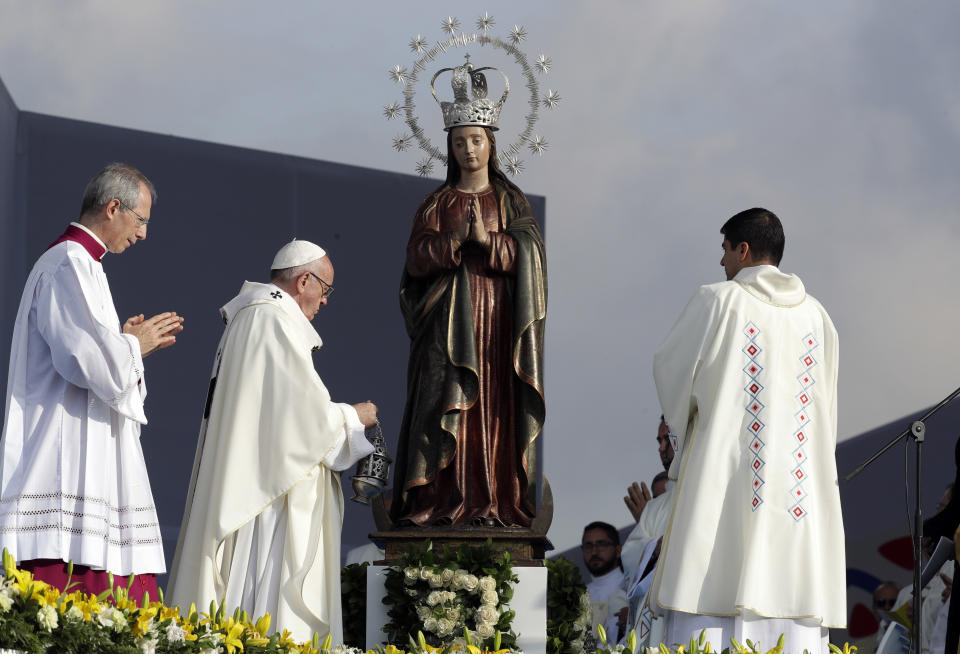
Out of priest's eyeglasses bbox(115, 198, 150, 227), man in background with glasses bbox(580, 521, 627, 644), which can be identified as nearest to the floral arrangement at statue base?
priest's eyeglasses bbox(115, 198, 150, 227)

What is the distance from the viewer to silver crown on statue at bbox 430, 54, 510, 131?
690 centimetres

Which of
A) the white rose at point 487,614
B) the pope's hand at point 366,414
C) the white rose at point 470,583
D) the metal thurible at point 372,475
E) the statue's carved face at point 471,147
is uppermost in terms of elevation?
the statue's carved face at point 471,147

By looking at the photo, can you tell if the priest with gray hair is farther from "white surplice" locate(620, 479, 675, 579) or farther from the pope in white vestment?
"white surplice" locate(620, 479, 675, 579)

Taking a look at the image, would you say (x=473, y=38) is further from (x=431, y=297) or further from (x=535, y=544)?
(x=535, y=544)

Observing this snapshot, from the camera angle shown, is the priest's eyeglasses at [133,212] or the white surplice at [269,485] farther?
the white surplice at [269,485]

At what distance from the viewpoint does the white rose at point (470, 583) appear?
6.24 m

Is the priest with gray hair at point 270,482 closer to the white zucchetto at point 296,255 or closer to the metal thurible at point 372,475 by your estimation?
the metal thurible at point 372,475

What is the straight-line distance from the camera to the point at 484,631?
6.23 meters

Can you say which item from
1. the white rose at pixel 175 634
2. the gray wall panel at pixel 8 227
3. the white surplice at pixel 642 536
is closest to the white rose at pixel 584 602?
the white surplice at pixel 642 536

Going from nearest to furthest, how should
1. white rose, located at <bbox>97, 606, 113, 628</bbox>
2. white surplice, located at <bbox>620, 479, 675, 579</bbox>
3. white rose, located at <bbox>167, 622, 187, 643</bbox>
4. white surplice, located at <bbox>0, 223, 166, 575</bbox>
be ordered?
white rose, located at <bbox>97, 606, 113, 628</bbox> → white rose, located at <bbox>167, 622, 187, 643</bbox> → white surplice, located at <bbox>0, 223, 166, 575</bbox> → white surplice, located at <bbox>620, 479, 675, 579</bbox>

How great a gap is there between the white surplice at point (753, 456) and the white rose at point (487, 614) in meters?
0.70

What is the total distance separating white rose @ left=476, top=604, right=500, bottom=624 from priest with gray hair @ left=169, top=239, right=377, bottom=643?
589mm

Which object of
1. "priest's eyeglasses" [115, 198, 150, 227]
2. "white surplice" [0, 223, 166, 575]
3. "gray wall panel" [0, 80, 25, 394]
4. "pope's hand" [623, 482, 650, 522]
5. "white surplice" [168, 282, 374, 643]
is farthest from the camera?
"gray wall panel" [0, 80, 25, 394]

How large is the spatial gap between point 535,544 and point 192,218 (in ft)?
19.2
